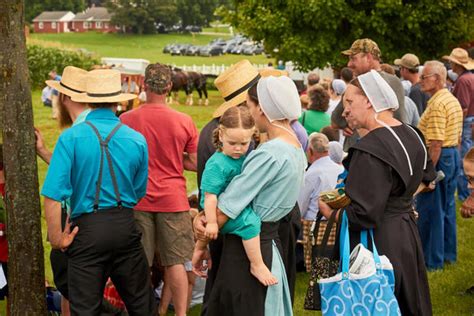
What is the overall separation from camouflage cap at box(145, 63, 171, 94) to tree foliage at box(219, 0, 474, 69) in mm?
22077

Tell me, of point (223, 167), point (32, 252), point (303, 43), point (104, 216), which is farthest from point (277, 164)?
point (303, 43)

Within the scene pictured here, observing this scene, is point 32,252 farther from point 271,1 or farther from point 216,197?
point 271,1

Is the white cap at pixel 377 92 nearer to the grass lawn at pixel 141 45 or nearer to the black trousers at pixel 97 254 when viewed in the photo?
the black trousers at pixel 97 254

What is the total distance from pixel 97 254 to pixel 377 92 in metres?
2.07

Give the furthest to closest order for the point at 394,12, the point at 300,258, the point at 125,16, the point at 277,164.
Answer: the point at 125,16 < the point at 394,12 < the point at 300,258 < the point at 277,164

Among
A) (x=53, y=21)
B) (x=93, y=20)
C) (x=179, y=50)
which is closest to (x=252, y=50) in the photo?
(x=179, y=50)

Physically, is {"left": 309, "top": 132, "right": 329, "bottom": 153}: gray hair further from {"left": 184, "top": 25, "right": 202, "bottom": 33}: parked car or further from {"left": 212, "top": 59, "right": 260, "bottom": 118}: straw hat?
{"left": 184, "top": 25, "right": 202, "bottom": 33}: parked car

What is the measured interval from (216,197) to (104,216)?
0.88 metres

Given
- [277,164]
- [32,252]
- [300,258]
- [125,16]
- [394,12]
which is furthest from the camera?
[125,16]

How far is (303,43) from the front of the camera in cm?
2894

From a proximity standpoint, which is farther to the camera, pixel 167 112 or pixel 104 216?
pixel 167 112

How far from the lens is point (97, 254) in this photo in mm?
5328

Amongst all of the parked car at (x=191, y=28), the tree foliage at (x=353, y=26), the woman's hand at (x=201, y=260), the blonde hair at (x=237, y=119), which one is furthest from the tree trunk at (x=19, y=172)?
the parked car at (x=191, y=28)

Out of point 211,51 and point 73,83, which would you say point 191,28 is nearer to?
point 211,51
